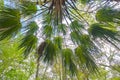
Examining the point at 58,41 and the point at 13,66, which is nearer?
the point at 58,41

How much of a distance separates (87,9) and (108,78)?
296 cm

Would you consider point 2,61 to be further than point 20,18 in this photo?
Yes

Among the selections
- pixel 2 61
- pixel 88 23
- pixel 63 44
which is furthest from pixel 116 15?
pixel 2 61

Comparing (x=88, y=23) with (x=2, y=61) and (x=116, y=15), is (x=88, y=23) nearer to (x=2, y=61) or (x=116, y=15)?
(x=116, y=15)

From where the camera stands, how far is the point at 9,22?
3943 millimetres

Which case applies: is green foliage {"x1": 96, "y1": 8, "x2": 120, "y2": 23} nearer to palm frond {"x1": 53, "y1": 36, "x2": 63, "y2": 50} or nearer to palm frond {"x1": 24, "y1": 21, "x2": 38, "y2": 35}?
palm frond {"x1": 53, "y1": 36, "x2": 63, "y2": 50}

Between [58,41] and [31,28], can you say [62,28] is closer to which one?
[58,41]

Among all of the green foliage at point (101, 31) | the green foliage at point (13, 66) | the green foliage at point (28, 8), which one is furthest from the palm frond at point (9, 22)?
the green foliage at point (13, 66)

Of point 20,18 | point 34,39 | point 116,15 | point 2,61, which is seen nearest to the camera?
point 116,15

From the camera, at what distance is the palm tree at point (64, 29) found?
3916 millimetres

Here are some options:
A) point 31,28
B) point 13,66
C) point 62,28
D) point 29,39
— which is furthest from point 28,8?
point 13,66

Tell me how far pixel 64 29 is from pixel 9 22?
87cm

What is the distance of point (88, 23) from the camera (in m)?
4.26

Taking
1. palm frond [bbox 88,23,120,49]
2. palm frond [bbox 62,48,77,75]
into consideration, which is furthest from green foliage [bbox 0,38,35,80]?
palm frond [bbox 88,23,120,49]
